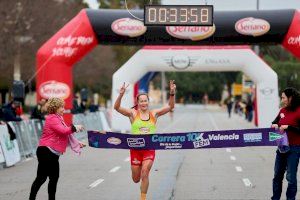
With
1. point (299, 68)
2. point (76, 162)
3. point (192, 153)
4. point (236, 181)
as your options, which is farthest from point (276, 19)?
point (299, 68)

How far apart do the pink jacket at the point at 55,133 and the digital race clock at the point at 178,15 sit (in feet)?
19.0

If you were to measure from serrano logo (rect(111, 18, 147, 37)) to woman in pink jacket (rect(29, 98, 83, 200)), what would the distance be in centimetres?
1466

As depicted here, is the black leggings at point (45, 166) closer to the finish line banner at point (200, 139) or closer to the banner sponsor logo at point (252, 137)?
the finish line banner at point (200, 139)

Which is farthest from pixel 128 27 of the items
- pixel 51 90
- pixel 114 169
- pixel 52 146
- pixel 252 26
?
pixel 52 146

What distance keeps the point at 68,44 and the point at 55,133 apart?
16.0 metres

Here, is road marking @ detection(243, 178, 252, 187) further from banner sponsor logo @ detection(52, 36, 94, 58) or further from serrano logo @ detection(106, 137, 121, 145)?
banner sponsor logo @ detection(52, 36, 94, 58)

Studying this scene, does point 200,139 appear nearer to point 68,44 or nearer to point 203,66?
point 68,44

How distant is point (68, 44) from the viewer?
87.1 feet

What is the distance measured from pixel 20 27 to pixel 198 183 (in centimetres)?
3422

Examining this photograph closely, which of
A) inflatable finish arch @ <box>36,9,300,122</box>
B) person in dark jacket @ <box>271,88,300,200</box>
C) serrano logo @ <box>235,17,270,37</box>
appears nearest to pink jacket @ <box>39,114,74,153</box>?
person in dark jacket @ <box>271,88,300,200</box>

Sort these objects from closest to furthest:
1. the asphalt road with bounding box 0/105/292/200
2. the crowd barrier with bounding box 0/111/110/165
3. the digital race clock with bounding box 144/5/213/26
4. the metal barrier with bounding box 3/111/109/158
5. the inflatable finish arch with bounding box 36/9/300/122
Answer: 1. the asphalt road with bounding box 0/105/292/200
2. the digital race clock with bounding box 144/5/213/26
3. the crowd barrier with bounding box 0/111/110/165
4. the metal barrier with bounding box 3/111/109/158
5. the inflatable finish arch with bounding box 36/9/300/122

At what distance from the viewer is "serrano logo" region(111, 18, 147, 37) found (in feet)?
83.1

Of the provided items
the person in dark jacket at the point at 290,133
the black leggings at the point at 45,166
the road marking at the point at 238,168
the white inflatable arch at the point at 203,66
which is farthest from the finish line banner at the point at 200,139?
the white inflatable arch at the point at 203,66

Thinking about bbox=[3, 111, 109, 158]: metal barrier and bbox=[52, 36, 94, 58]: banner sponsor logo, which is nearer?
bbox=[3, 111, 109, 158]: metal barrier
